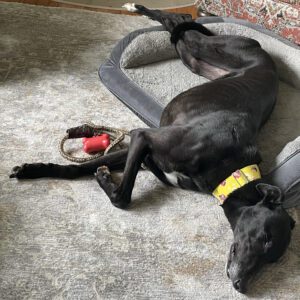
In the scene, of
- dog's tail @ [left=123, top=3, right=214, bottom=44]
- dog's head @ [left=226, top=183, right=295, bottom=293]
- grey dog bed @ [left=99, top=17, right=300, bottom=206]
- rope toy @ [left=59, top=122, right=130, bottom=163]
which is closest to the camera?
dog's head @ [left=226, top=183, right=295, bottom=293]

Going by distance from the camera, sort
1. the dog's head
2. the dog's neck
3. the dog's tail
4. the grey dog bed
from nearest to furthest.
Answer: the dog's head → the dog's neck → the grey dog bed → the dog's tail

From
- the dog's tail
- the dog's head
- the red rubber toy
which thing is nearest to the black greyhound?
the dog's head

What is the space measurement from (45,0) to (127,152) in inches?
93.4

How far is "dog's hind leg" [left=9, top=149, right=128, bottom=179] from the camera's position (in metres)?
1.97

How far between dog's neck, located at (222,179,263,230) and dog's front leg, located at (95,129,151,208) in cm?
43

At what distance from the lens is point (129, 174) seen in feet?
6.34

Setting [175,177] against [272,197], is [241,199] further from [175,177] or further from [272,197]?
[175,177]

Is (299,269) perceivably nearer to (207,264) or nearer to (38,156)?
(207,264)

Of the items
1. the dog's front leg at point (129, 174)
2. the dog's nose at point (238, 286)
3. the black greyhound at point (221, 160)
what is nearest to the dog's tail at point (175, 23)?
the black greyhound at point (221, 160)

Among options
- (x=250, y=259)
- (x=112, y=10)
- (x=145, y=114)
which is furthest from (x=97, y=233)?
(x=112, y=10)

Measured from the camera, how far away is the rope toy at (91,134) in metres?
2.11

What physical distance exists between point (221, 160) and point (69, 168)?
2.26 feet

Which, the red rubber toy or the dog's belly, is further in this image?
the red rubber toy

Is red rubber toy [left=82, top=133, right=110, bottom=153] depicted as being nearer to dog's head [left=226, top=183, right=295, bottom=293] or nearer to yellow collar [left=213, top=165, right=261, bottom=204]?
yellow collar [left=213, top=165, right=261, bottom=204]
